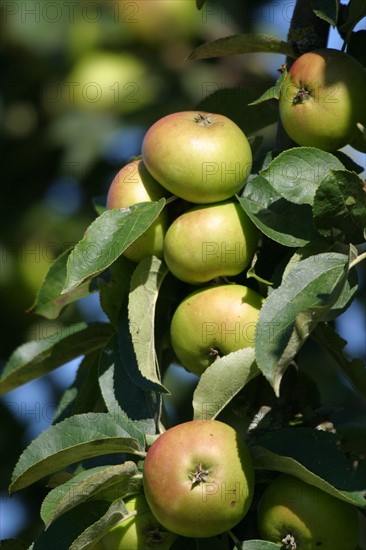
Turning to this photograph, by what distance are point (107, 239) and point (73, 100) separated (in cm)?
158

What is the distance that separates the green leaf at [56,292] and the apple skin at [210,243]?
0.21 metres

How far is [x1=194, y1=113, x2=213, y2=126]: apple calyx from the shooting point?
49.1 inches

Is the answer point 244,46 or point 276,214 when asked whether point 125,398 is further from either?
point 244,46

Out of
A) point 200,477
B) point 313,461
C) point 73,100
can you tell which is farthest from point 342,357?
point 73,100

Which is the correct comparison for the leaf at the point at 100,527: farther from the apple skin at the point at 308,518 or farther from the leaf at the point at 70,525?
the apple skin at the point at 308,518

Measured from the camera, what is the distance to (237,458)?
107 cm

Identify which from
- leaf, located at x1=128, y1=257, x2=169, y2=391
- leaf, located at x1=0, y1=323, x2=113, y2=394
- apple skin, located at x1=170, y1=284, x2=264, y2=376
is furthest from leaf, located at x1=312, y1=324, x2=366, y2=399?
leaf, located at x1=0, y1=323, x2=113, y2=394

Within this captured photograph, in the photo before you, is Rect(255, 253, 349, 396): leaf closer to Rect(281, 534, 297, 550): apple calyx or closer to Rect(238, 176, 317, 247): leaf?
Rect(238, 176, 317, 247): leaf

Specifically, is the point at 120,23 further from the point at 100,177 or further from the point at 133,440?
the point at 133,440

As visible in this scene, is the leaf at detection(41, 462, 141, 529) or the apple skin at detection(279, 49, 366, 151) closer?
the leaf at detection(41, 462, 141, 529)

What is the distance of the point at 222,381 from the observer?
112cm

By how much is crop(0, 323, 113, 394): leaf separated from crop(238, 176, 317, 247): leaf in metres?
0.34

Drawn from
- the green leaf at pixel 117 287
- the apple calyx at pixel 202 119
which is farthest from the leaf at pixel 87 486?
the apple calyx at pixel 202 119

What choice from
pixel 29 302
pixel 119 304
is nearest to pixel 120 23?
pixel 29 302
